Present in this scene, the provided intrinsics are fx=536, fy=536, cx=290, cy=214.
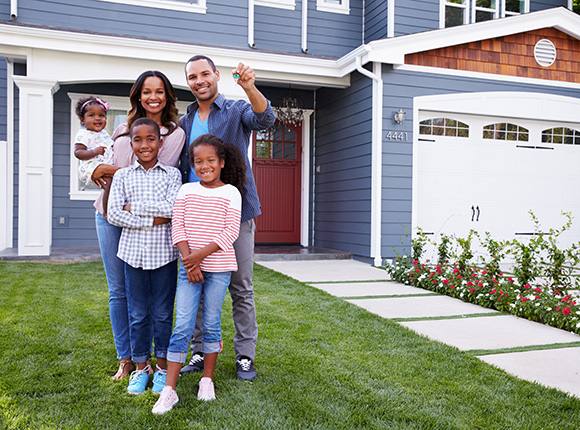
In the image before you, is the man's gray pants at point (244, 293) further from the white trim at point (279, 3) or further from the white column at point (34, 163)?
the white trim at point (279, 3)

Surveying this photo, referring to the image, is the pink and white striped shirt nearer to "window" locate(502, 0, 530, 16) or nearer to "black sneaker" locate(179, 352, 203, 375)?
"black sneaker" locate(179, 352, 203, 375)

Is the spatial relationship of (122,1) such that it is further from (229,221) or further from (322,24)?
(229,221)

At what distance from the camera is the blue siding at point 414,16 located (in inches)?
316

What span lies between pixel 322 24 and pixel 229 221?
22.6ft

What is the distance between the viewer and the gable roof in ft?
22.6

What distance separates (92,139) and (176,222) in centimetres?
80

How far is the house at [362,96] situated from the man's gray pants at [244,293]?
4.60m

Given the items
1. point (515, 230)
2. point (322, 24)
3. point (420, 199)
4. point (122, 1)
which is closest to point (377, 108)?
point (420, 199)

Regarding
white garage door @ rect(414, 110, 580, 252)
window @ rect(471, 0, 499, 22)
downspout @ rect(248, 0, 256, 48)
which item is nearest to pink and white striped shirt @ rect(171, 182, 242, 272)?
white garage door @ rect(414, 110, 580, 252)

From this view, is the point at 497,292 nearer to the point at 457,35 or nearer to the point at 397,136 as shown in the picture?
the point at 397,136

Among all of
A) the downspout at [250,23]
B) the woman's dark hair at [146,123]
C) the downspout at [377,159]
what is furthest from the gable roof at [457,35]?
the woman's dark hair at [146,123]

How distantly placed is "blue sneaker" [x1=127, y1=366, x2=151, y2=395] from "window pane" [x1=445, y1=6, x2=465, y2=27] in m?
7.83

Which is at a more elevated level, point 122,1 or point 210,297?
point 122,1

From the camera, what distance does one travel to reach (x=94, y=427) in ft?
6.79
